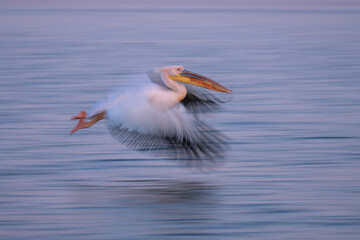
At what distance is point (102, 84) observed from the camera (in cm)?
930

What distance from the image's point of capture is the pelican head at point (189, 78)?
521 centimetres

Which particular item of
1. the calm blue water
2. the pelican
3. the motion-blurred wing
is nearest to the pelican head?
the motion-blurred wing

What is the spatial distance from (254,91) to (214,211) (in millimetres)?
4347

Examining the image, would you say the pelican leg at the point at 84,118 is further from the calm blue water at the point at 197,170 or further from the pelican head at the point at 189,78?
the pelican head at the point at 189,78

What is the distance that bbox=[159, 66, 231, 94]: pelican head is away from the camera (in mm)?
5207

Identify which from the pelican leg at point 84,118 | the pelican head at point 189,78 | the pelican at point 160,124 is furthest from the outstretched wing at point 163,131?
the pelican head at point 189,78

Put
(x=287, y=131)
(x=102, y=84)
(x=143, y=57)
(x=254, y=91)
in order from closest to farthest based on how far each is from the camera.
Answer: (x=287, y=131) → (x=254, y=91) → (x=102, y=84) → (x=143, y=57)

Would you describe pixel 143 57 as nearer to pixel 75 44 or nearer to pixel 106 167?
pixel 75 44

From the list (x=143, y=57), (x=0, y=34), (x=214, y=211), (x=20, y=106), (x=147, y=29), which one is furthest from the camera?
(x=147, y=29)

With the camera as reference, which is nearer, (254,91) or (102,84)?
(254,91)

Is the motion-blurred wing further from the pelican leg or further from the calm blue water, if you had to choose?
the pelican leg

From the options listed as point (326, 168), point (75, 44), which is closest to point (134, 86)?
point (326, 168)

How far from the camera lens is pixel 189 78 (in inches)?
207

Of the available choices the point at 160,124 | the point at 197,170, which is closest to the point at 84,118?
the point at 160,124
